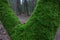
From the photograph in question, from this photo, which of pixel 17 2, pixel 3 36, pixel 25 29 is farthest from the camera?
pixel 17 2

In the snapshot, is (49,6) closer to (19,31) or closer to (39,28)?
(39,28)

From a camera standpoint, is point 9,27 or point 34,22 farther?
point 9,27

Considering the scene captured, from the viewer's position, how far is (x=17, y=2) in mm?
17844

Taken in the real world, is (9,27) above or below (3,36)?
above

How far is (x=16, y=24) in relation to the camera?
3285 millimetres

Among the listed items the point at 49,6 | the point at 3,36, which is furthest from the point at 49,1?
the point at 3,36

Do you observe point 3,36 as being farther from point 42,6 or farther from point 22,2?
point 22,2

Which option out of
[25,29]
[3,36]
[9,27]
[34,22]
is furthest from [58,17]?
[3,36]

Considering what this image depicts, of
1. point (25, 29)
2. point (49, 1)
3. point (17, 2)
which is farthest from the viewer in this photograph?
point (17, 2)

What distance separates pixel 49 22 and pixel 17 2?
49.7ft

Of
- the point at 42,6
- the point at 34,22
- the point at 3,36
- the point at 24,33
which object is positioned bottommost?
the point at 3,36

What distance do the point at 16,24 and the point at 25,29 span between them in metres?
0.25

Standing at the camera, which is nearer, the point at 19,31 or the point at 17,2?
the point at 19,31

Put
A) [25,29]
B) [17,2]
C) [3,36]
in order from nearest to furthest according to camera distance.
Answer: [25,29]
[3,36]
[17,2]
